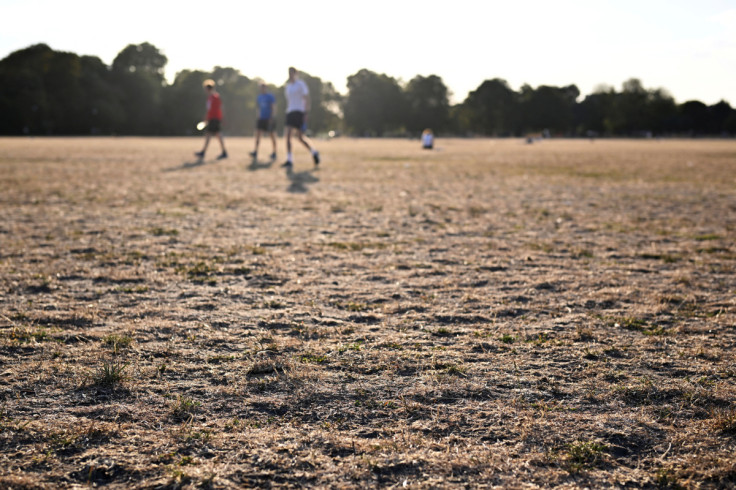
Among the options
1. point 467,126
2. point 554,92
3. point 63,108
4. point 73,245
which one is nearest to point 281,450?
point 73,245

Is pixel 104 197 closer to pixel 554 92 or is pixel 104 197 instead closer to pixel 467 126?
pixel 467 126

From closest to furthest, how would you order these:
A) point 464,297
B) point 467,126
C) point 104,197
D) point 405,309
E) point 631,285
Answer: point 405,309 < point 464,297 < point 631,285 < point 104,197 < point 467,126

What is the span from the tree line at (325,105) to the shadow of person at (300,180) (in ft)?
238

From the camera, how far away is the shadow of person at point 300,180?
12.2m

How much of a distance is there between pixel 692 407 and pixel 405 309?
2.11 metres

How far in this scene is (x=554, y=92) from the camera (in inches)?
5418

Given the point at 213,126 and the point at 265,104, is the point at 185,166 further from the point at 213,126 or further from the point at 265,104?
the point at 265,104

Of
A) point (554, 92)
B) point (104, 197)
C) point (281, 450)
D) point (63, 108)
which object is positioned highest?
point (554, 92)

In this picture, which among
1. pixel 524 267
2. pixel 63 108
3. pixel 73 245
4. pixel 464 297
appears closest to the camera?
pixel 464 297

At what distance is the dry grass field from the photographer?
7.93 ft

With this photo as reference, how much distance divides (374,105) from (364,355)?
126m

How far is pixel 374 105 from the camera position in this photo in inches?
4938

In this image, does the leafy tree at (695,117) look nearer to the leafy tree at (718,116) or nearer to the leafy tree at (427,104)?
the leafy tree at (718,116)

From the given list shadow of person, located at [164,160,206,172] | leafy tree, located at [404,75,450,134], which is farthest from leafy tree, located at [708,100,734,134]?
shadow of person, located at [164,160,206,172]
